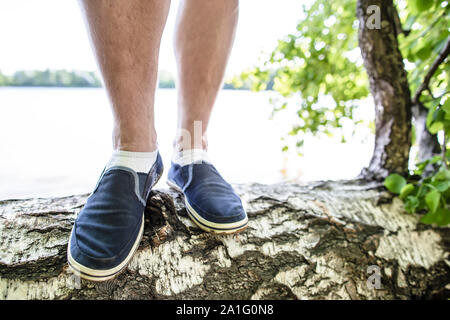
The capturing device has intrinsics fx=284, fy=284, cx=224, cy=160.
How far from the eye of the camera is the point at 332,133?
1427 millimetres

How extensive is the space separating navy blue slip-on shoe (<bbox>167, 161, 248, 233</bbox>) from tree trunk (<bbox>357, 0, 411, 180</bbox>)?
580mm

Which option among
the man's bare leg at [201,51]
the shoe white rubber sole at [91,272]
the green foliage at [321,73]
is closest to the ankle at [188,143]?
the man's bare leg at [201,51]

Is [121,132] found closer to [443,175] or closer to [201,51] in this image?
[201,51]

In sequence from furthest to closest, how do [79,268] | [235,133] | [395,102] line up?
[235,133], [395,102], [79,268]

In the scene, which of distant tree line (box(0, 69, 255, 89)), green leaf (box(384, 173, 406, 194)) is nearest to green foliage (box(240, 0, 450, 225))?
green leaf (box(384, 173, 406, 194))

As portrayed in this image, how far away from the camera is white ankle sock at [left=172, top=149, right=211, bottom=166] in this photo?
0.75 m

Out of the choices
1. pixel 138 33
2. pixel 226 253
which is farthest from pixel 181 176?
pixel 138 33

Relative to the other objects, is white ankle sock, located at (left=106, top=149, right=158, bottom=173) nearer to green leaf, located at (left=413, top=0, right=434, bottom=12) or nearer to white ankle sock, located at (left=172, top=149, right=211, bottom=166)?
white ankle sock, located at (left=172, top=149, right=211, bottom=166)

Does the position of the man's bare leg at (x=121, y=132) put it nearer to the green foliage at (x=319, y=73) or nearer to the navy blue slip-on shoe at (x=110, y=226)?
the navy blue slip-on shoe at (x=110, y=226)

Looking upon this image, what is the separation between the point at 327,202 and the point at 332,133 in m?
0.72

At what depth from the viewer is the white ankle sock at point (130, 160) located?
0.62 m

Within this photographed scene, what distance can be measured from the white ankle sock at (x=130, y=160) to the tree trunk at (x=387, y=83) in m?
0.76

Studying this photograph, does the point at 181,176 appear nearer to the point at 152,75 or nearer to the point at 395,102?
the point at 152,75

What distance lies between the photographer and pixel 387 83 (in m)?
0.93
